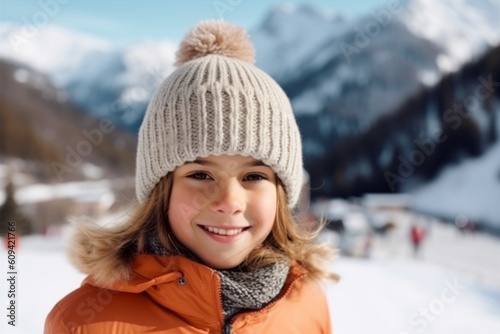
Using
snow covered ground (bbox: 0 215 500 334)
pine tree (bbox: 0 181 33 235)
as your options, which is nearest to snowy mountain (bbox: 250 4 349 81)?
pine tree (bbox: 0 181 33 235)

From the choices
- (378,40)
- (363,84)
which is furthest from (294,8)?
(363,84)

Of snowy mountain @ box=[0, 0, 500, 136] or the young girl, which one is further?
snowy mountain @ box=[0, 0, 500, 136]

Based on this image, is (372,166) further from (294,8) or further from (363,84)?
(294,8)

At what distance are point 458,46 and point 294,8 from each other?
8336cm

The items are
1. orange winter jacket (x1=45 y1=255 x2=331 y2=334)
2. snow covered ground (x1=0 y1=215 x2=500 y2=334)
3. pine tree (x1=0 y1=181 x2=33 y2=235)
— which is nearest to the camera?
orange winter jacket (x1=45 y1=255 x2=331 y2=334)

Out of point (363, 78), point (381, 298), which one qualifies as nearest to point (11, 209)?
point (381, 298)

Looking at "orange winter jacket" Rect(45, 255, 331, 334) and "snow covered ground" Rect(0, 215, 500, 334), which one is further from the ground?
"orange winter jacket" Rect(45, 255, 331, 334)

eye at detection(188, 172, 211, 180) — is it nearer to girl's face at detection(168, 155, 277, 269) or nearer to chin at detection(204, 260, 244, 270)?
girl's face at detection(168, 155, 277, 269)

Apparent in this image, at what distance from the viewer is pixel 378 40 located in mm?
109188

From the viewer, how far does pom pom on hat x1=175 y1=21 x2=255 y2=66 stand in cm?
184

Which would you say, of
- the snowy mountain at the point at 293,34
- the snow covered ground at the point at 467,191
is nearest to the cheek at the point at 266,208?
the snow covered ground at the point at 467,191

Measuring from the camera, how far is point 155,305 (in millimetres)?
1481

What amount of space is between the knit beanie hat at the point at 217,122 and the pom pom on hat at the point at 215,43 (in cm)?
11

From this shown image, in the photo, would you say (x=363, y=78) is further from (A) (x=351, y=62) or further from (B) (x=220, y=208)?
(B) (x=220, y=208)
